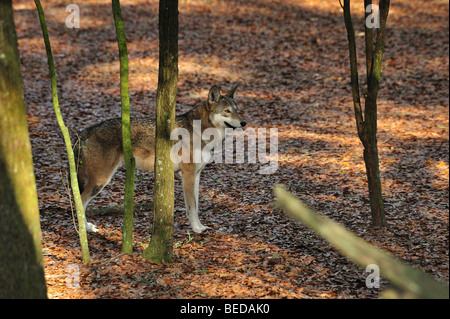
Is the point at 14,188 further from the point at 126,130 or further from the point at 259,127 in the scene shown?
the point at 259,127

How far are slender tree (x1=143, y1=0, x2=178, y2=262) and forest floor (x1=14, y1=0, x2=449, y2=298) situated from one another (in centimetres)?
32

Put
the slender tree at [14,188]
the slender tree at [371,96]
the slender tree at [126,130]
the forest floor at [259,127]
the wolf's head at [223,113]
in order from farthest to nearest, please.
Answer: the wolf's head at [223,113] < the slender tree at [371,96] < the forest floor at [259,127] < the slender tree at [126,130] < the slender tree at [14,188]

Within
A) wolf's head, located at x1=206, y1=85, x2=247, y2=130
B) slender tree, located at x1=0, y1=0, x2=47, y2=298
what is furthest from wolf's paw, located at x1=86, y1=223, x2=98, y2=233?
slender tree, located at x1=0, y1=0, x2=47, y2=298

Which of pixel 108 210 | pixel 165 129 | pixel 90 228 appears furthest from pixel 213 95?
pixel 90 228

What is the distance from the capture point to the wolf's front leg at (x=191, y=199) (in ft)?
28.2

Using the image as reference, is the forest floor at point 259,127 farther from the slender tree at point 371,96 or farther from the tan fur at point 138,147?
the tan fur at point 138,147

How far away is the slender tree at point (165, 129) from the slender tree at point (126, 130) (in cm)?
33

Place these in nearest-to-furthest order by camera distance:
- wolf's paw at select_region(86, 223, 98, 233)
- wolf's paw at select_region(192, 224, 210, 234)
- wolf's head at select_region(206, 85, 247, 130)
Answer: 1. wolf's paw at select_region(86, 223, 98, 233)
2. wolf's paw at select_region(192, 224, 210, 234)
3. wolf's head at select_region(206, 85, 247, 130)

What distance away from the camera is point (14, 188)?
450 centimetres

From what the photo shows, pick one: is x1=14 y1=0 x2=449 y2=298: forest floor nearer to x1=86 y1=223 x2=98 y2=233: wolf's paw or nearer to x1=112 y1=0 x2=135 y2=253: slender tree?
x1=86 y1=223 x2=98 y2=233: wolf's paw

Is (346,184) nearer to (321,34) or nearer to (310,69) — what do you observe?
(310,69)

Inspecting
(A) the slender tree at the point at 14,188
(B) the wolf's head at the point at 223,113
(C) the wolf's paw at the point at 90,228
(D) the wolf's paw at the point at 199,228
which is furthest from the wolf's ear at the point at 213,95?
(A) the slender tree at the point at 14,188

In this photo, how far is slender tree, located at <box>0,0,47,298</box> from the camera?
14.5 feet

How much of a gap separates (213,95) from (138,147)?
1.57m
